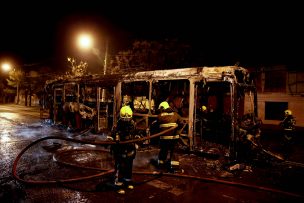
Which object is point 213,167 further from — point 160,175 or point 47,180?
point 47,180

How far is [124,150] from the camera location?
5.55 m

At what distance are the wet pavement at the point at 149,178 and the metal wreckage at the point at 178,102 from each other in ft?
2.08

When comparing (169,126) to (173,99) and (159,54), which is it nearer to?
(173,99)

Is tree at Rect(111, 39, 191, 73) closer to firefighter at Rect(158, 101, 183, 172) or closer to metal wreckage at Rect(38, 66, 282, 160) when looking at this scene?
metal wreckage at Rect(38, 66, 282, 160)

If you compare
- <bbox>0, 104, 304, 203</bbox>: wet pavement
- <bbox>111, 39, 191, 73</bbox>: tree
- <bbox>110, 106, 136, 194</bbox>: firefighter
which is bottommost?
<bbox>0, 104, 304, 203</bbox>: wet pavement

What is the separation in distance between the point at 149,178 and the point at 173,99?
532cm

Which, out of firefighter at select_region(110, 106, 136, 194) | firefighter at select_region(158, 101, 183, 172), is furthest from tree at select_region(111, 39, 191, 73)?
firefighter at select_region(110, 106, 136, 194)

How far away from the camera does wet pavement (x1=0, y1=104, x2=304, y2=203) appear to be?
5.36 m

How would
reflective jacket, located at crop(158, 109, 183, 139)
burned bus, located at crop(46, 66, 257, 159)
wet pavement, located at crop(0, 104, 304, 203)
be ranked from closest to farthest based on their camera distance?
wet pavement, located at crop(0, 104, 304, 203) < reflective jacket, located at crop(158, 109, 183, 139) < burned bus, located at crop(46, 66, 257, 159)

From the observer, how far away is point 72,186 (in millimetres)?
5898

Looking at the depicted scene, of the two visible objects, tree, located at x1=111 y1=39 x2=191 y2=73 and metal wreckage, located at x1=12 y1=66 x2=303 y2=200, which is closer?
metal wreckage, located at x1=12 y1=66 x2=303 y2=200

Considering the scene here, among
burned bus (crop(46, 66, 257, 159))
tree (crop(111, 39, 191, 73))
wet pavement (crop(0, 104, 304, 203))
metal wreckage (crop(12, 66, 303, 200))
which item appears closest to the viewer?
wet pavement (crop(0, 104, 304, 203))

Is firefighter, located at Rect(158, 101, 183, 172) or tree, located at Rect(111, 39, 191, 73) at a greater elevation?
tree, located at Rect(111, 39, 191, 73)

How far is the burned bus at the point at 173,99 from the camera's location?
7.98 metres
